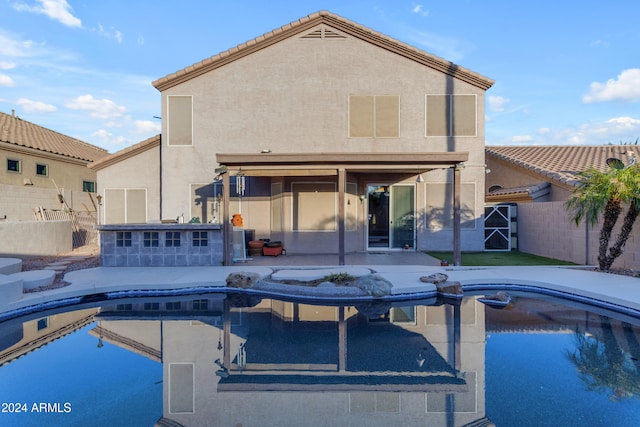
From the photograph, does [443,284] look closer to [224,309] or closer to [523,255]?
[224,309]

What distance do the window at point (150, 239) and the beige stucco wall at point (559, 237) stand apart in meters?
12.3

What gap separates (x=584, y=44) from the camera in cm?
1648

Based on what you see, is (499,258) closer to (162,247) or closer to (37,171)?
(162,247)

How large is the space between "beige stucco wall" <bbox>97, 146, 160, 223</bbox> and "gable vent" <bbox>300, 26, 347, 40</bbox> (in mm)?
6968

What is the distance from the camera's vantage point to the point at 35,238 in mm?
12414

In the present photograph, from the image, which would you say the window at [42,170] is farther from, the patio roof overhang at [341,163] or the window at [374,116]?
the window at [374,116]

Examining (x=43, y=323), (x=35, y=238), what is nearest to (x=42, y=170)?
(x=35, y=238)

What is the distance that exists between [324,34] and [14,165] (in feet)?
52.8

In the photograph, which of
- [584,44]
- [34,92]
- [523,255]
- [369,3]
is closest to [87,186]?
[34,92]

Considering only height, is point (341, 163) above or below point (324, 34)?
below

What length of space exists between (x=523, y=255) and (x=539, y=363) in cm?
864

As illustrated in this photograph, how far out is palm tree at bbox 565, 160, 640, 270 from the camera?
8.45 m

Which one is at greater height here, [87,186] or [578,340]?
[87,186]

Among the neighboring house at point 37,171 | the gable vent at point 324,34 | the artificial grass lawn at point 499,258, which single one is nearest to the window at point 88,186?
the neighboring house at point 37,171
